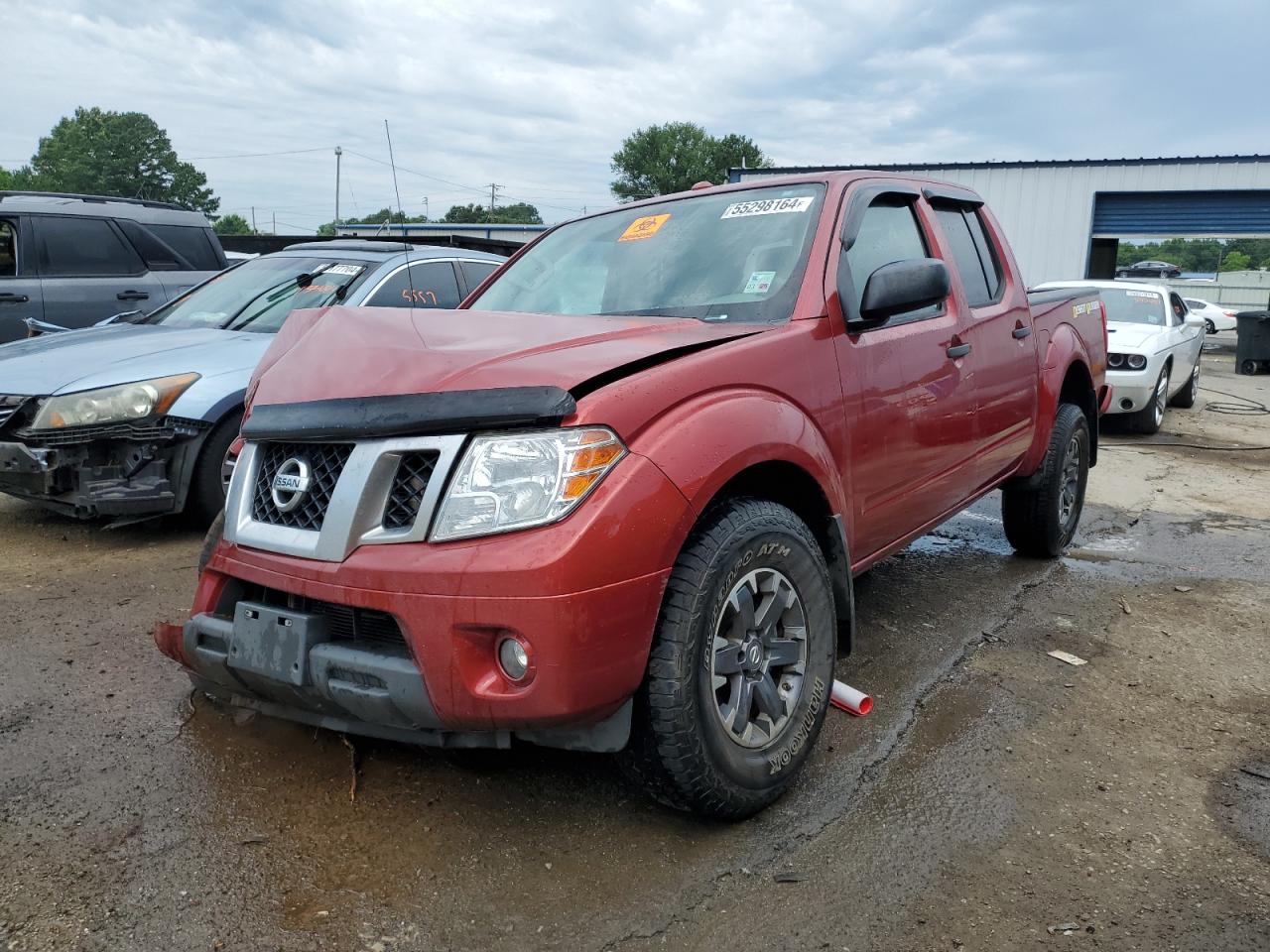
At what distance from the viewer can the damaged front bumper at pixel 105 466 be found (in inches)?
180

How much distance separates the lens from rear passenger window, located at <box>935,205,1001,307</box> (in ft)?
13.6

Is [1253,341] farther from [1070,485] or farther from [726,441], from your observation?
[726,441]

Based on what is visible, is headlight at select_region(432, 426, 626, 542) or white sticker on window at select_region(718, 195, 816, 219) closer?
headlight at select_region(432, 426, 626, 542)

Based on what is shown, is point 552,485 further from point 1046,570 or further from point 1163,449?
point 1163,449

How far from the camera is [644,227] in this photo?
365 centimetres

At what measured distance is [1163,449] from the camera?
951 cm

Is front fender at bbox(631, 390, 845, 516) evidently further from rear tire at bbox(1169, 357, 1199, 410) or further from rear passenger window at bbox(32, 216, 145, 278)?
rear tire at bbox(1169, 357, 1199, 410)

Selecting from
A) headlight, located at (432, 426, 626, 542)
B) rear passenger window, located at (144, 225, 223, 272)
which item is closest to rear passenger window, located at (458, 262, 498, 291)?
rear passenger window, located at (144, 225, 223, 272)

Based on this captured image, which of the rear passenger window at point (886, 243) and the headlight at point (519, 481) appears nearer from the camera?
the headlight at point (519, 481)

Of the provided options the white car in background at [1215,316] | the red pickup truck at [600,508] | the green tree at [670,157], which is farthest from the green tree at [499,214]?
the red pickup truck at [600,508]

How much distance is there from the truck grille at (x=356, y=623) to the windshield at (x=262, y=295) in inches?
141

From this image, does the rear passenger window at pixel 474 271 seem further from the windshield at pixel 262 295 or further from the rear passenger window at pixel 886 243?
the rear passenger window at pixel 886 243

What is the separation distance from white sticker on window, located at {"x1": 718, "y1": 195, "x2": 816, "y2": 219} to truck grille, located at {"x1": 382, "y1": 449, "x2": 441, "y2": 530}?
1.68 metres

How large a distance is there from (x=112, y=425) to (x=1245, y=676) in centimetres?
497
